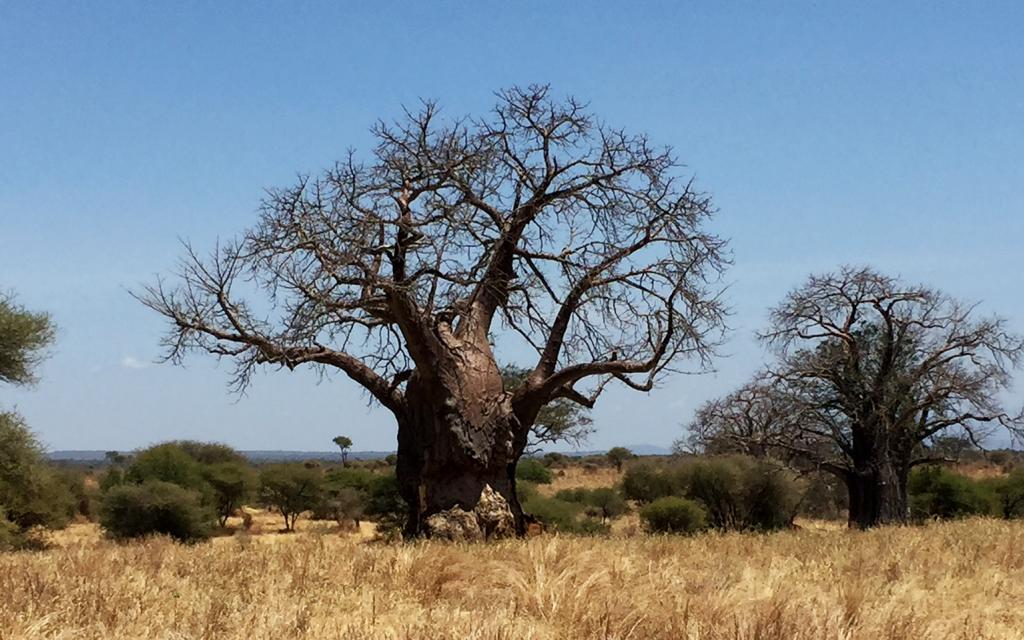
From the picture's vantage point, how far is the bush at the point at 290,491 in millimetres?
32594

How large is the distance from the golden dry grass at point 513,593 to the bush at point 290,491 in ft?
79.0

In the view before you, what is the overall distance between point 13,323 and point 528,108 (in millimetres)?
12335

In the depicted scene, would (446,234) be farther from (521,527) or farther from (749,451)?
(749,451)

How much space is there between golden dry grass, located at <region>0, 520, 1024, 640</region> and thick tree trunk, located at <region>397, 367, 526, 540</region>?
8.29 ft

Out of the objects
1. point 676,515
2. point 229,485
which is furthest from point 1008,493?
point 229,485

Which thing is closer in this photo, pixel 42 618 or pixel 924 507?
pixel 42 618

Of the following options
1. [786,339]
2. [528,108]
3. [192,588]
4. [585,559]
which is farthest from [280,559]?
[786,339]

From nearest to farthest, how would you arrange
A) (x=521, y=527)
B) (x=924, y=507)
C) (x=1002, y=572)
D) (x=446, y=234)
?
1. (x=1002, y=572)
2. (x=446, y=234)
3. (x=521, y=527)
4. (x=924, y=507)

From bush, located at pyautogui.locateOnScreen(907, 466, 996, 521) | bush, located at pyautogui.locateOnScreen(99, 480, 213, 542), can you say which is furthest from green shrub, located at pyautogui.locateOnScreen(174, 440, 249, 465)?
bush, located at pyautogui.locateOnScreen(907, 466, 996, 521)

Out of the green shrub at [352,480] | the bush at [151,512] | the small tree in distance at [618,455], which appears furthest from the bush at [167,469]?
the small tree in distance at [618,455]

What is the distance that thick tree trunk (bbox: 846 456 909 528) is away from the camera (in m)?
20.9

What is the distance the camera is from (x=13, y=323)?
19016 millimetres

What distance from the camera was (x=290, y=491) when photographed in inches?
1283

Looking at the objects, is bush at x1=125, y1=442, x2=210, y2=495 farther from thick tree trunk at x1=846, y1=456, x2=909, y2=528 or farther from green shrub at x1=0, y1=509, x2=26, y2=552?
thick tree trunk at x1=846, y1=456, x2=909, y2=528
